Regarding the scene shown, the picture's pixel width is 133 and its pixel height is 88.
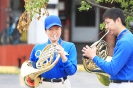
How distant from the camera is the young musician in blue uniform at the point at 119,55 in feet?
15.7

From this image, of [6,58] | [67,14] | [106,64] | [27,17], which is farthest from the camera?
[67,14]

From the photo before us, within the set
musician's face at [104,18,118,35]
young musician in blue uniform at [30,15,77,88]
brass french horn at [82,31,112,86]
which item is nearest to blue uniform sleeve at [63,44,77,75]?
young musician in blue uniform at [30,15,77,88]

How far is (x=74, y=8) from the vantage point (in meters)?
20.2

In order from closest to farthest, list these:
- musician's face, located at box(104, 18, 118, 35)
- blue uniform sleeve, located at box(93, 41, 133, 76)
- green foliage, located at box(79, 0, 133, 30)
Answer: blue uniform sleeve, located at box(93, 41, 133, 76), musician's face, located at box(104, 18, 118, 35), green foliage, located at box(79, 0, 133, 30)

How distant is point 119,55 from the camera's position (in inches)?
188

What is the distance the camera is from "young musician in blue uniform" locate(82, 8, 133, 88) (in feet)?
15.7

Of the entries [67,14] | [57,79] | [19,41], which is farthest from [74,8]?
Result: [57,79]

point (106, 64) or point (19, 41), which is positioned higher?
point (106, 64)

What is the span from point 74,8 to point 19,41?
4.42 meters

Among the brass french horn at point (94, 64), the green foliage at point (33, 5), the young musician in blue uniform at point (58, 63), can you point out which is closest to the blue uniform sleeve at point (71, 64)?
the young musician in blue uniform at point (58, 63)

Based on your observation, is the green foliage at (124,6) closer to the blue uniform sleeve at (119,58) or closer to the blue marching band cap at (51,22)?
the blue marching band cap at (51,22)

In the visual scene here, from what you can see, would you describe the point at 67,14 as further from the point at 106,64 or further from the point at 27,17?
the point at 106,64

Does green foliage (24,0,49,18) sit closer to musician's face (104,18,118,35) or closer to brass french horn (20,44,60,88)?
brass french horn (20,44,60,88)

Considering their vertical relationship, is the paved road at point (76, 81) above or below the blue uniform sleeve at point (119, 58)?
below
